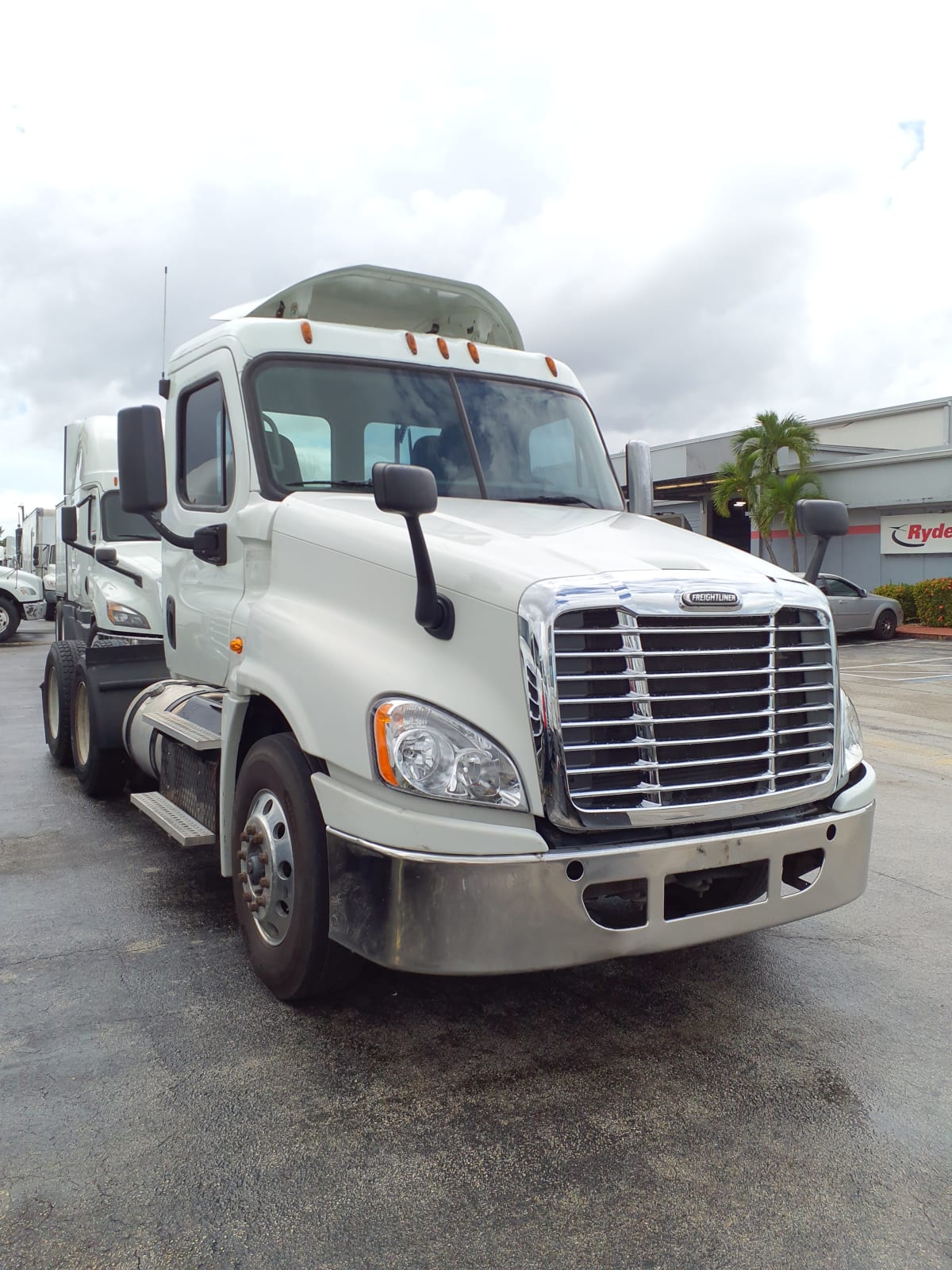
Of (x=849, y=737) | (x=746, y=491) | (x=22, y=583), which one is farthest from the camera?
(x=746, y=491)

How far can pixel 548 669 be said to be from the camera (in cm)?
306

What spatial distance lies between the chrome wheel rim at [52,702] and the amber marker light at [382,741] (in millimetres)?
5203

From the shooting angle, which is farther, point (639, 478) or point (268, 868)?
point (639, 478)

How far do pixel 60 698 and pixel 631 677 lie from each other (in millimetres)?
5580

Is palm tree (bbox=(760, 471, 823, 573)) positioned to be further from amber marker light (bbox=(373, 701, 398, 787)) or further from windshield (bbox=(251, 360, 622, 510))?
amber marker light (bbox=(373, 701, 398, 787))

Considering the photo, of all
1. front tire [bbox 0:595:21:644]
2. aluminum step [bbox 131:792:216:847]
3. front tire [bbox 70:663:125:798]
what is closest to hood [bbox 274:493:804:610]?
aluminum step [bbox 131:792:216:847]

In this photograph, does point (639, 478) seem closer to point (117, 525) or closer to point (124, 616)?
point (124, 616)

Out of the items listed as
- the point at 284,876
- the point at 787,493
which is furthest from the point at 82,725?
the point at 787,493

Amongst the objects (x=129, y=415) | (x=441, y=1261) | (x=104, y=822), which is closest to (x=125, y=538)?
(x=104, y=822)

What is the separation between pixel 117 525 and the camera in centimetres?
1142

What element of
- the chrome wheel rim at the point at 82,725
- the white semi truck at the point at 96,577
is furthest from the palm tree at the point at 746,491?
the chrome wheel rim at the point at 82,725

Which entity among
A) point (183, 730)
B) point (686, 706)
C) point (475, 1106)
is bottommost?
point (475, 1106)

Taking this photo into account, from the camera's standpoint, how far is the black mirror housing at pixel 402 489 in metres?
3.17

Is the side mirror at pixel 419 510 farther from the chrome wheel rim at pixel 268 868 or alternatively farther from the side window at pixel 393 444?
the side window at pixel 393 444
